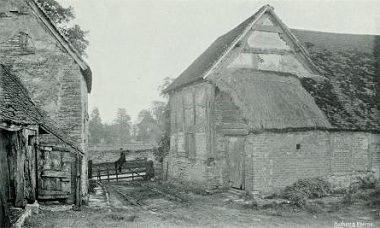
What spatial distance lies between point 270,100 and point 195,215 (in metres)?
6.48

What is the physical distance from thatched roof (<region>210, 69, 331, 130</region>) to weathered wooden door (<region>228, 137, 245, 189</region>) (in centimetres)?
169

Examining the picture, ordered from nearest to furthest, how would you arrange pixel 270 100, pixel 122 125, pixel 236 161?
pixel 270 100 → pixel 236 161 → pixel 122 125

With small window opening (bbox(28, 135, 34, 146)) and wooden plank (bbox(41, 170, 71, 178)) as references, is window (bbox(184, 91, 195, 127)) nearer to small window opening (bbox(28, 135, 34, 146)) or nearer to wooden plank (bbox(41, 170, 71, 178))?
wooden plank (bbox(41, 170, 71, 178))

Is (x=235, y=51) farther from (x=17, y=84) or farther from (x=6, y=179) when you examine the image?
(x=6, y=179)

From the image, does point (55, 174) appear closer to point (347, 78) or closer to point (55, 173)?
point (55, 173)

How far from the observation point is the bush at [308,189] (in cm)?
1541

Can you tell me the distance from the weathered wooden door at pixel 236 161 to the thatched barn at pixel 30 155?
7038mm

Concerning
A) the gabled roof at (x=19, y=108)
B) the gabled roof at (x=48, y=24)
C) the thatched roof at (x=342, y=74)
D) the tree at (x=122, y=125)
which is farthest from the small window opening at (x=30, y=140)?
the tree at (x=122, y=125)

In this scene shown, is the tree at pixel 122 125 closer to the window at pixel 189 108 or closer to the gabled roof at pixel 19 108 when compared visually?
the window at pixel 189 108

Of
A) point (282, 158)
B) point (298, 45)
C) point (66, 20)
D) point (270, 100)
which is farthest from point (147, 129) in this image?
point (282, 158)

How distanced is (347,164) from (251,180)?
16.6 feet

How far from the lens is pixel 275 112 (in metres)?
16.0

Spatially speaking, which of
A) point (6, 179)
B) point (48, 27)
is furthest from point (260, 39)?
point (6, 179)

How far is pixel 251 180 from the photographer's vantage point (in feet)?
51.3
